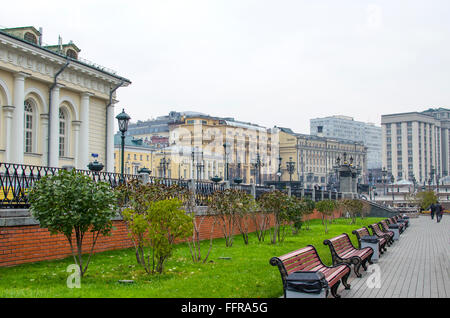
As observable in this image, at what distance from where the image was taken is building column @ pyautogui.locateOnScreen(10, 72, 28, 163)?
2598 centimetres

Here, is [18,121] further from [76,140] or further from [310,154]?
[310,154]

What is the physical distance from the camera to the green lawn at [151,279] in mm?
8062

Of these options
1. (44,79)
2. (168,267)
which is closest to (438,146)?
(44,79)

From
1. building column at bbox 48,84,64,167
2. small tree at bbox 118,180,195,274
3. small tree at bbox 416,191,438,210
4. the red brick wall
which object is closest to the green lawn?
A: the red brick wall

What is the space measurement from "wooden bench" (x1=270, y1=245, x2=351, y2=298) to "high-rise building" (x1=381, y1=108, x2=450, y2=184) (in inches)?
6216

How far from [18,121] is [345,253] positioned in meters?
19.9

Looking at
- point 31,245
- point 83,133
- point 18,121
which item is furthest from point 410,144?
point 31,245

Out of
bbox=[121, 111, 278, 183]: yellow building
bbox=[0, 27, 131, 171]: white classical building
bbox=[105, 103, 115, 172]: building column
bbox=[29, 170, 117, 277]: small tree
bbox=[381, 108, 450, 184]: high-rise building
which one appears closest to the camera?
bbox=[29, 170, 117, 277]: small tree

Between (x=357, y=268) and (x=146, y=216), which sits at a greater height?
(x=146, y=216)

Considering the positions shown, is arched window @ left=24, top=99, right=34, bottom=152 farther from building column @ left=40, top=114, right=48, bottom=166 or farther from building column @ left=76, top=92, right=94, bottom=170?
building column @ left=76, top=92, right=94, bottom=170

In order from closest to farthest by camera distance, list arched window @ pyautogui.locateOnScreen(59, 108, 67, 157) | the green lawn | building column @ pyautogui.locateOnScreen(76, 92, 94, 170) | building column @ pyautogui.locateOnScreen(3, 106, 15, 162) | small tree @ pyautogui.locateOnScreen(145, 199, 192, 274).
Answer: the green lawn < small tree @ pyautogui.locateOnScreen(145, 199, 192, 274) < building column @ pyautogui.locateOnScreen(3, 106, 15, 162) < arched window @ pyautogui.locateOnScreen(59, 108, 67, 157) < building column @ pyautogui.locateOnScreen(76, 92, 94, 170)

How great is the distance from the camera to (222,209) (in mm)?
16172

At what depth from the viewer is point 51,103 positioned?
1128 inches
